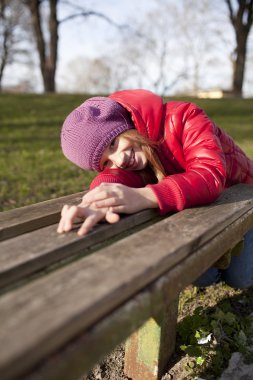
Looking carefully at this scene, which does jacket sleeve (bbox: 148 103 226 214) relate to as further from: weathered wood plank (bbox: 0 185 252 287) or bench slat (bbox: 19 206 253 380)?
bench slat (bbox: 19 206 253 380)

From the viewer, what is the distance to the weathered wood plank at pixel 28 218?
1.33 metres

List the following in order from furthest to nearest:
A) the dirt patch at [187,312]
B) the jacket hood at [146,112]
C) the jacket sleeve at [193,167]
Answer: the jacket hood at [146,112] → the dirt patch at [187,312] → the jacket sleeve at [193,167]

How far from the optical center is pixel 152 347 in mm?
1565

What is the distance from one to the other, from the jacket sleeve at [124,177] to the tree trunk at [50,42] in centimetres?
1244

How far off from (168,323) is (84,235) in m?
0.64

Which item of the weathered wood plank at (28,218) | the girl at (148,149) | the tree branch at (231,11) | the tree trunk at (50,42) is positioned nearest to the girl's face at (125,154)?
the girl at (148,149)

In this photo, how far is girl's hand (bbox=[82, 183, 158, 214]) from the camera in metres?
1.33

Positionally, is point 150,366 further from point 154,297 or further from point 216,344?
point 154,297

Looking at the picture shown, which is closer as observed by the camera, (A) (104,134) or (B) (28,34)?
(A) (104,134)

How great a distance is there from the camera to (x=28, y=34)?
91.6 feet

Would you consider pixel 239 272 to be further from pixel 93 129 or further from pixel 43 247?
pixel 43 247

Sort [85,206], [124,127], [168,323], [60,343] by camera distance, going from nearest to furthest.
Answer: [60,343] → [85,206] → [168,323] → [124,127]

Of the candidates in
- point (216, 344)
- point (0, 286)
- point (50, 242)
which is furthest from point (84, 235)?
point (216, 344)

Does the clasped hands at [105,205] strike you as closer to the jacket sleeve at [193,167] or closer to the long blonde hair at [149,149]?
the jacket sleeve at [193,167]
